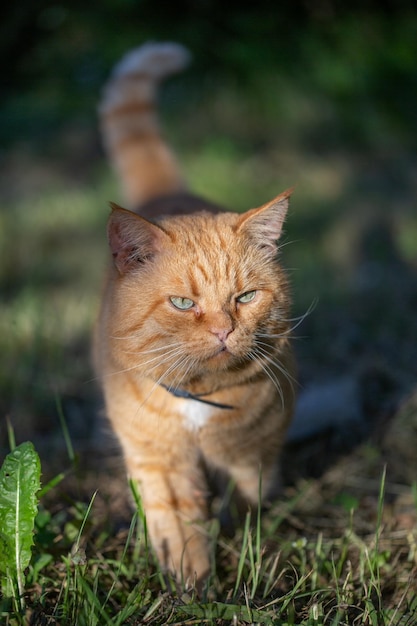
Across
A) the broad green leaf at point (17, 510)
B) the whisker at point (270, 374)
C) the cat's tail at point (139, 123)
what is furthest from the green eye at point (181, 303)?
Answer: the cat's tail at point (139, 123)

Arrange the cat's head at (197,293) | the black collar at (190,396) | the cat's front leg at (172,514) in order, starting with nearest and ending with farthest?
1. the cat's head at (197,293)
2. the black collar at (190,396)
3. the cat's front leg at (172,514)

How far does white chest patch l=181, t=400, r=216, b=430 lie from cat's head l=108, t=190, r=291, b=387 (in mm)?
101

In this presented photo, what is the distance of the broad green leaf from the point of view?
1.62m

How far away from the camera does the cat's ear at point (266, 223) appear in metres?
1.78

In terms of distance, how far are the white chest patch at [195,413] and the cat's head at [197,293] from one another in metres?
0.10

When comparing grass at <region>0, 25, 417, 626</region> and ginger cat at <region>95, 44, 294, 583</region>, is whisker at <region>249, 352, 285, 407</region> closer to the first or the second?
ginger cat at <region>95, 44, 294, 583</region>

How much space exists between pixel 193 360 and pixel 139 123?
1751 mm

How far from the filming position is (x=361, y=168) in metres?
5.82

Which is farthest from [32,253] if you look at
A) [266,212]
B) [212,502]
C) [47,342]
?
[266,212]

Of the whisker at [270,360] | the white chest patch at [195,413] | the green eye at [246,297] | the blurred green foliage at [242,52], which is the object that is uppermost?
the blurred green foliage at [242,52]

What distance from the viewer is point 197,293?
1.71 metres

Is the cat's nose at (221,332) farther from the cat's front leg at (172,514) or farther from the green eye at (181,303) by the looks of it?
the cat's front leg at (172,514)

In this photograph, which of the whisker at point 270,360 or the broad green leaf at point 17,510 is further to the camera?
the whisker at point 270,360

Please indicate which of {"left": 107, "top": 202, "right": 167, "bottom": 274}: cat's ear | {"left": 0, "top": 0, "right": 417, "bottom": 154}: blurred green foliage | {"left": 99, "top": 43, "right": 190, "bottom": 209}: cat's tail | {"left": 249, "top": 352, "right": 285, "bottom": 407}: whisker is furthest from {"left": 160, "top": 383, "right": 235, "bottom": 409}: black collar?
{"left": 0, "top": 0, "right": 417, "bottom": 154}: blurred green foliage
